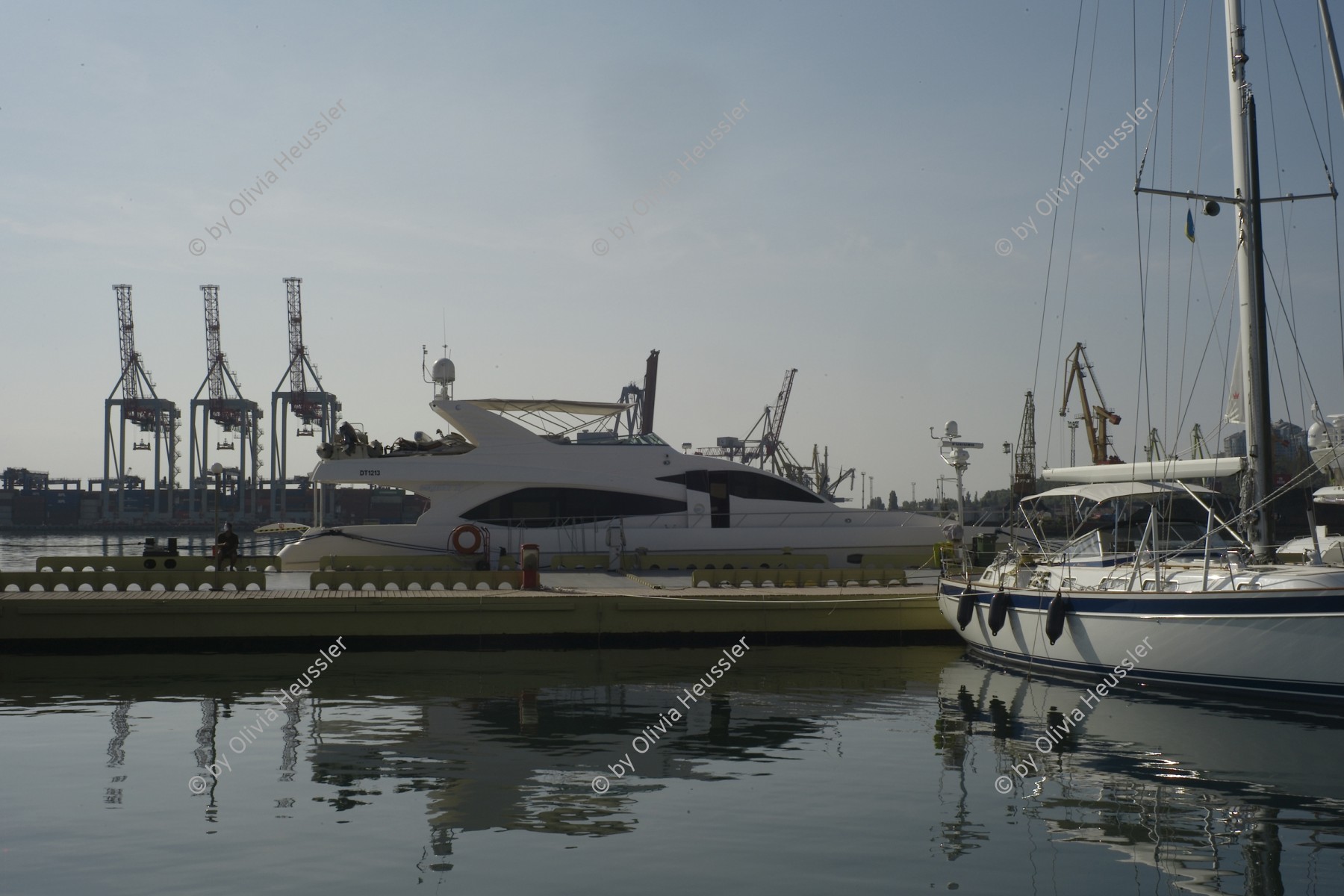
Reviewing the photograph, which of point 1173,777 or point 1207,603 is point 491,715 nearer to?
point 1173,777

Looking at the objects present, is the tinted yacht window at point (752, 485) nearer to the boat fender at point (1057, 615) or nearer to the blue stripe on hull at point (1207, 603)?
the blue stripe on hull at point (1207, 603)

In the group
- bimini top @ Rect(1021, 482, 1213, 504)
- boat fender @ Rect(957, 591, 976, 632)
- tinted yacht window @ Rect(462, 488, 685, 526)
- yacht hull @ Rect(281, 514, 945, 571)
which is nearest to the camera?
bimini top @ Rect(1021, 482, 1213, 504)

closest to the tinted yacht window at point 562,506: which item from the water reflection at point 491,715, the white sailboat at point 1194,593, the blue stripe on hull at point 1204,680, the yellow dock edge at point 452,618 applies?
the yellow dock edge at point 452,618

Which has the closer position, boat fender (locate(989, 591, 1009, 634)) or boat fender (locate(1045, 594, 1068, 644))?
boat fender (locate(1045, 594, 1068, 644))

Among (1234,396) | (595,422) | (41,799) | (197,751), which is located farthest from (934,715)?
(595,422)

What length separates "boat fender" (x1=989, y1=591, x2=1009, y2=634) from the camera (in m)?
14.1

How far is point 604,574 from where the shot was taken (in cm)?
1967

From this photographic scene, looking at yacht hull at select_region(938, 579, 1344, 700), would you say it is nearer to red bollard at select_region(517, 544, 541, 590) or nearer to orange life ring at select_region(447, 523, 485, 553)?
red bollard at select_region(517, 544, 541, 590)

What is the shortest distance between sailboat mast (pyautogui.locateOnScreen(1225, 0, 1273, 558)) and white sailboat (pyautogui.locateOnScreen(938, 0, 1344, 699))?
0.6 inches

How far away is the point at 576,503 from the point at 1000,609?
10.0 m

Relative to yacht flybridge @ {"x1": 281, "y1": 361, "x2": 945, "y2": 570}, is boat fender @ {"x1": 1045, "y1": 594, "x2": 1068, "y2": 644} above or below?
below

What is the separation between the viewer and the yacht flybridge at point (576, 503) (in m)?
21.1

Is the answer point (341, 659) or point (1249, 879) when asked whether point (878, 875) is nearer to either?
point (1249, 879)

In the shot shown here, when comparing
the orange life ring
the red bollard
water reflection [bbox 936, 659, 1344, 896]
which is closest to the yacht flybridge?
the orange life ring
